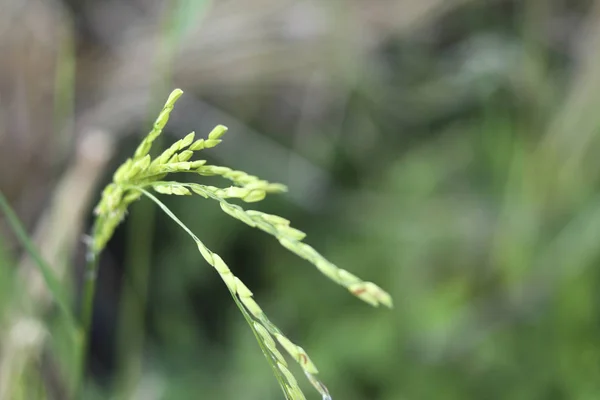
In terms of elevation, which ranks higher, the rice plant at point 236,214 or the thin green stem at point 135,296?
the thin green stem at point 135,296

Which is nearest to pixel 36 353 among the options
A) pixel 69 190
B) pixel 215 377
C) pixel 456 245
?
pixel 69 190

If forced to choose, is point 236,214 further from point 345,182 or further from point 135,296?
point 345,182

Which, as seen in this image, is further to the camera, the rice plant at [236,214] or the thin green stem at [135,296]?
the thin green stem at [135,296]

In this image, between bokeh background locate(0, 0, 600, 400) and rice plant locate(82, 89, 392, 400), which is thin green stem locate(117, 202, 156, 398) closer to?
bokeh background locate(0, 0, 600, 400)

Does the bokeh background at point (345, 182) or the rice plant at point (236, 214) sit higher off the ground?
the bokeh background at point (345, 182)

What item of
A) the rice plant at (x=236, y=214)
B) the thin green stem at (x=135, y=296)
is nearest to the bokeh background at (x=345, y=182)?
the thin green stem at (x=135, y=296)

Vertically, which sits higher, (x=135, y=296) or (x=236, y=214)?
(x=135, y=296)

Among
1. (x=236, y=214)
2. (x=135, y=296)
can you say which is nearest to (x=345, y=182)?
(x=135, y=296)

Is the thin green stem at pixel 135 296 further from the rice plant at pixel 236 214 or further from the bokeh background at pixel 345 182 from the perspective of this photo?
the rice plant at pixel 236 214

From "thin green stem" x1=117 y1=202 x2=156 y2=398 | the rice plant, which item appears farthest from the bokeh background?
the rice plant
